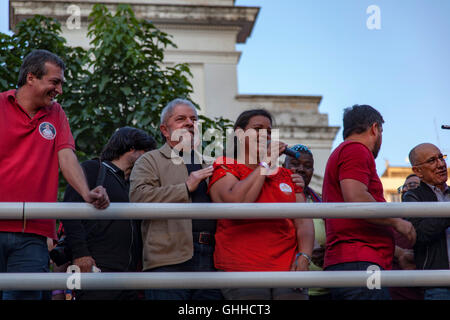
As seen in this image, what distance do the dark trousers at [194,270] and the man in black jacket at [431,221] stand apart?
128 cm

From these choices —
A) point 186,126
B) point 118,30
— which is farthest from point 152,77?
point 186,126

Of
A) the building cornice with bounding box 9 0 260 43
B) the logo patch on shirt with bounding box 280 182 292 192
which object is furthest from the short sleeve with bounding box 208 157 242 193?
the building cornice with bounding box 9 0 260 43

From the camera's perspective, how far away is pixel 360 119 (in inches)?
150

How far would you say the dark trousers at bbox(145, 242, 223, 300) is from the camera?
3.30 meters

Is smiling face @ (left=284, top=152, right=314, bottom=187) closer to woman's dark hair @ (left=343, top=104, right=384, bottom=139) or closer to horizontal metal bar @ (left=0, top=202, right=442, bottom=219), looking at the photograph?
woman's dark hair @ (left=343, top=104, right=384, bottom=139)

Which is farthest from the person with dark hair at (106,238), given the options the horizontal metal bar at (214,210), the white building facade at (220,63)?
the white building facade at (220,63)

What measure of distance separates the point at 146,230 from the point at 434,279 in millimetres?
1493

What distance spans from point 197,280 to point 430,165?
6.93ft

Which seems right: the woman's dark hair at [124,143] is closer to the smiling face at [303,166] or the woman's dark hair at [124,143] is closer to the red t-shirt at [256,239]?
the red t-shirt at [256,239]

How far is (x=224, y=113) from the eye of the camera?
49.7ft

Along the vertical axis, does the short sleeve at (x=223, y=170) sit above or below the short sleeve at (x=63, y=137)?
below

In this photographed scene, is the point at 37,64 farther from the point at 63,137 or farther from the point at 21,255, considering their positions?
the point at 21,255

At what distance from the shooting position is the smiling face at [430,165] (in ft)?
14.2

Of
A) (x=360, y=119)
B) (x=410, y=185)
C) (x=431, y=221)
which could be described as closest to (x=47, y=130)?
(x=360, y=119)
